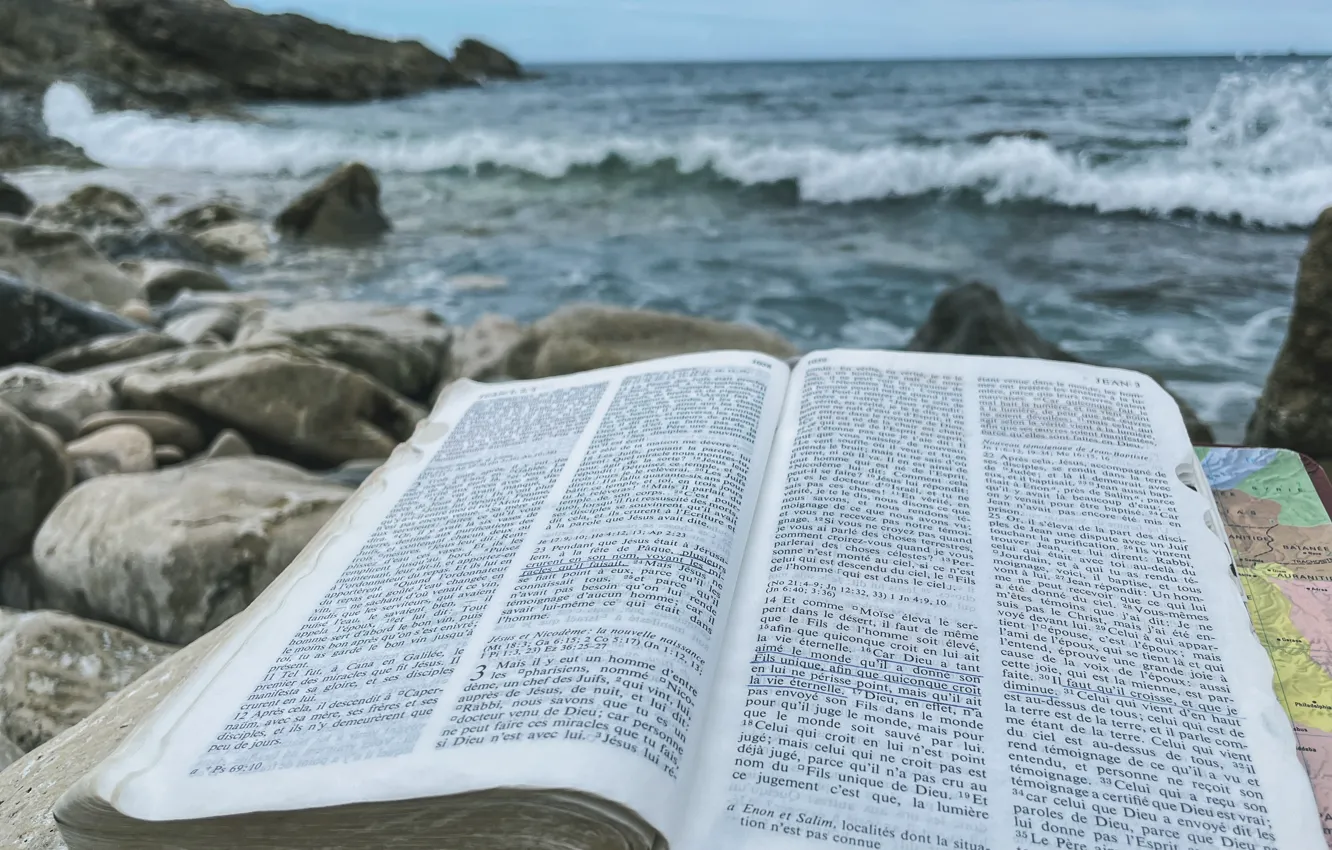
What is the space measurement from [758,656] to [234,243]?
4.43 metres

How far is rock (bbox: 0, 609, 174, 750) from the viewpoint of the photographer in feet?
2.73

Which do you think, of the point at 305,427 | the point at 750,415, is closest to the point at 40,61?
the point at 305,427

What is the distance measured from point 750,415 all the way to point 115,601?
0.80 m

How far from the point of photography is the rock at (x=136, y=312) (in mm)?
2473

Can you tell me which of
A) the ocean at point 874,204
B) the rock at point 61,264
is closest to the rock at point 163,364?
the rock at point 61,264

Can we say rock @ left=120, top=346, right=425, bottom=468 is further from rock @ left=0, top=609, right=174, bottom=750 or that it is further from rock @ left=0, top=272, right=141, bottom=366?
rock @ left=0, top=609, right=174, bottom=750

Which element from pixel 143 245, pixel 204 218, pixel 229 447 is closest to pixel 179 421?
pixel 229 447

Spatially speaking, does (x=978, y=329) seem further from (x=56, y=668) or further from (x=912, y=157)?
(x=912, y=157)

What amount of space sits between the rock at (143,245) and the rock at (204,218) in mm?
824

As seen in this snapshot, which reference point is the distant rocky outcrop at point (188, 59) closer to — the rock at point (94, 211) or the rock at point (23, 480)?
the rock at point (94, 211)

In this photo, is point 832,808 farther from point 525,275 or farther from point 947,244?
point 947,244

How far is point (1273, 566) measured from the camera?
0.64 metres

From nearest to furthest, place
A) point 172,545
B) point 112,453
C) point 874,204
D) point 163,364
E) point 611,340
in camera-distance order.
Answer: point 172,545 → point 112,453 → point 163,364 → point 611,340 → point 874,204

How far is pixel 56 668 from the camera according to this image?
878mm
